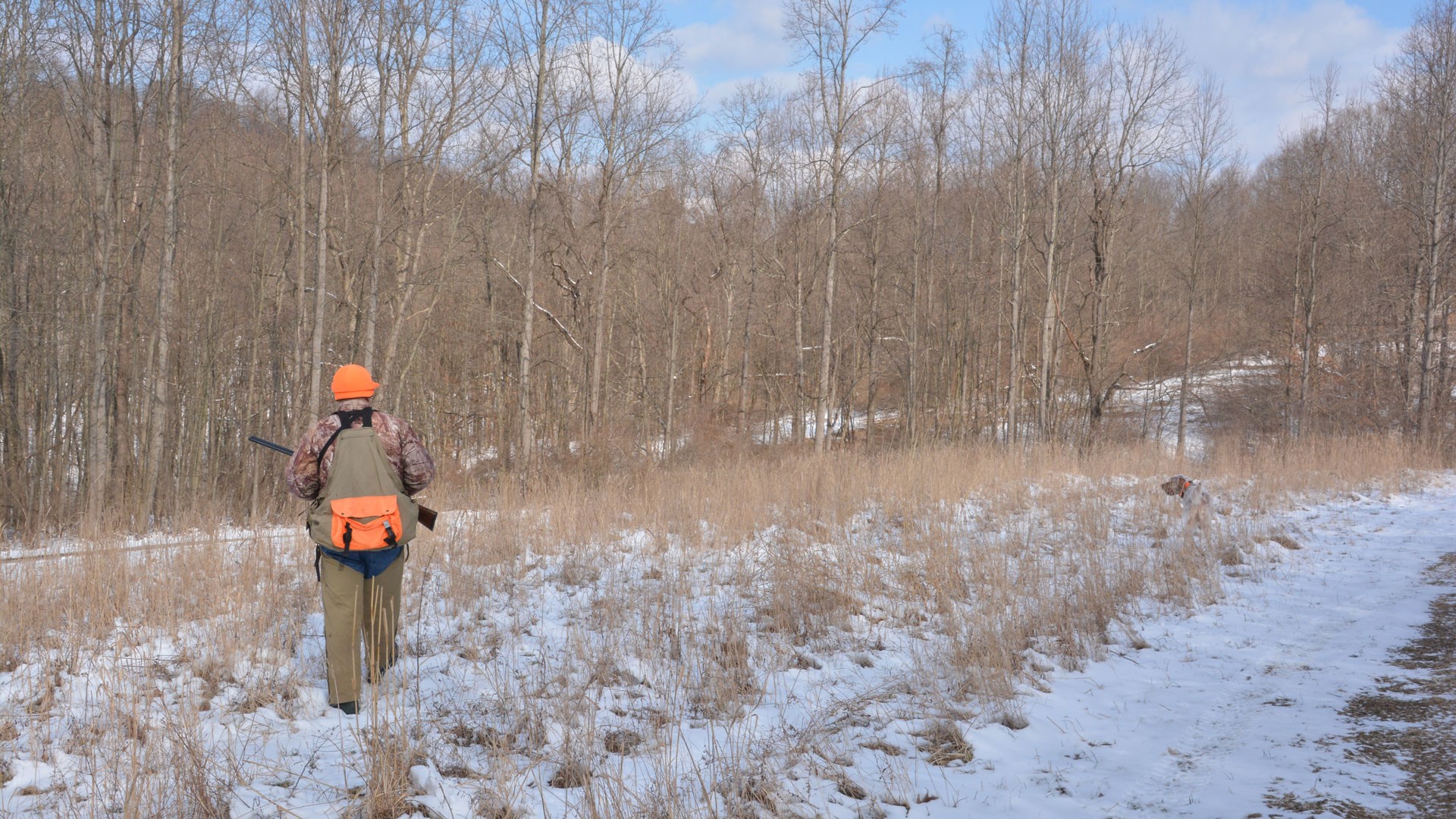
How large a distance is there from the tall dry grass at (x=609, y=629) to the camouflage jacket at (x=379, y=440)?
908 mm

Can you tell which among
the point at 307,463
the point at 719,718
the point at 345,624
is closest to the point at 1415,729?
the point at 719,718

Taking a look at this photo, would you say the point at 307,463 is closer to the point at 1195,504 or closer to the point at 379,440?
the point at 379,440

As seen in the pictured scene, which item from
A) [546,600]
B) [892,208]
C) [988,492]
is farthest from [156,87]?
[892,208]

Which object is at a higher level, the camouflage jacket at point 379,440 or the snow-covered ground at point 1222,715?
the camouflage jacket at point 379,440

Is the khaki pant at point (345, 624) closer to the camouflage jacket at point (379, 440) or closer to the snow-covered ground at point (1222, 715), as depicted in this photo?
the camouflage jacket at point (379, 440)

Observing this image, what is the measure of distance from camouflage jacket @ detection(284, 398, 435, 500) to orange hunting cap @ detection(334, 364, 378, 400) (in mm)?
36

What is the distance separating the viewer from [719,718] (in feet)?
13.0

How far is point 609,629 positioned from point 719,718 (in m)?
1.40

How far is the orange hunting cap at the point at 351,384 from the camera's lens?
3906mm

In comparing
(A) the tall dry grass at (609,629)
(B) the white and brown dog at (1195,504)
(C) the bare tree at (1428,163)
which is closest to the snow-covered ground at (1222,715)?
(A) the tall dry grass at (609,629)

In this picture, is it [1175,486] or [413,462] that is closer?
[413,462]

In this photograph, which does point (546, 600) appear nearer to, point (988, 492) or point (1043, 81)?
point (988, 492)

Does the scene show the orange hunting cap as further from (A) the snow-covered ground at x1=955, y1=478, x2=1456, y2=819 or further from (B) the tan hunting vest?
(A) the snow-covered ground at x1=955, y1=478, x2=1456, y2=819

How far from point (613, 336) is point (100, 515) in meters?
15.7
